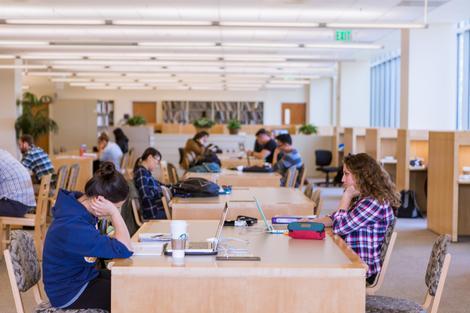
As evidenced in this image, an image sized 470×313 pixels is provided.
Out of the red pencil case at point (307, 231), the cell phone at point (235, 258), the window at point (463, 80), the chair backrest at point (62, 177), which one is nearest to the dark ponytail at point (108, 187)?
the cell phone at point (235, 258)

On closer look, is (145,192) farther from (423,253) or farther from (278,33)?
(278,33)

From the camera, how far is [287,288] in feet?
Result: 10.8

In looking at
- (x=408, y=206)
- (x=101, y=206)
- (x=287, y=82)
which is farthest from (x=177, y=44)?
(x=287, y=82)

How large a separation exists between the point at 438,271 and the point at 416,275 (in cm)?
340

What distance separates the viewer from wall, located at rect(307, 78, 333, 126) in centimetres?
2812

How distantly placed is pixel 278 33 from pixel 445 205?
6008 mm

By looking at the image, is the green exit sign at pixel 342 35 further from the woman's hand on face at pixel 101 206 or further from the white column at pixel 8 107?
the woman's hand on face at pixel 101 206

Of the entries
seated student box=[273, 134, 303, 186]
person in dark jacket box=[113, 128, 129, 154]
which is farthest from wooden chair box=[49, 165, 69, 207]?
person in dark jacket box=[113, 128, 129, 154]

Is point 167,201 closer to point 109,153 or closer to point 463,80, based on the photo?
point 109,153

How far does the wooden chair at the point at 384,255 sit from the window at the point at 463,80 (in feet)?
33.0

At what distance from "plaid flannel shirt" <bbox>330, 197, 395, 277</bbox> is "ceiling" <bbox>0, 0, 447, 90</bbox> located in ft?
18.1

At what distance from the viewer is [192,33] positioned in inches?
551

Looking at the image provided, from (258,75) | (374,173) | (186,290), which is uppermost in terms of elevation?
(258,75)

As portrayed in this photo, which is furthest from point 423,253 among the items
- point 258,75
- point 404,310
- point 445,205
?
point 258,75
